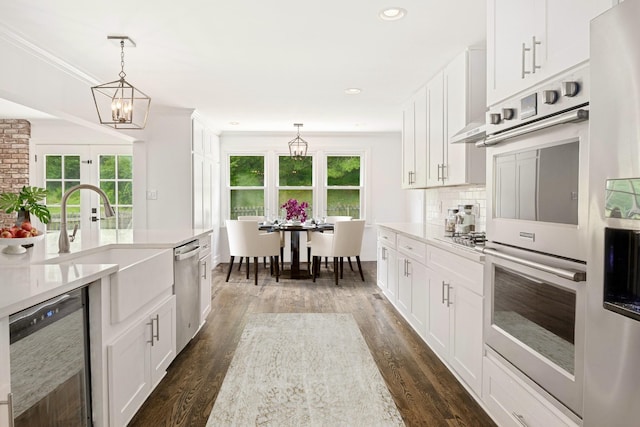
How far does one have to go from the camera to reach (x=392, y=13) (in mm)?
2646

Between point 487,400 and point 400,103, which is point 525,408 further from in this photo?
point 400,103

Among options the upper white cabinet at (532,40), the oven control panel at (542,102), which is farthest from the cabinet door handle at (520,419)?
the upper white cabinet at (532,40)

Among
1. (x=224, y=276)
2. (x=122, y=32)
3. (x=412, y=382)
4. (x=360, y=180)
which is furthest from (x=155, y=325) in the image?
(x=360, y=180)

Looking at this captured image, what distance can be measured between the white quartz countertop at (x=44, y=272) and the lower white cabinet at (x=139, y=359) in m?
0.37

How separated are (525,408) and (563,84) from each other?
132 centimetres

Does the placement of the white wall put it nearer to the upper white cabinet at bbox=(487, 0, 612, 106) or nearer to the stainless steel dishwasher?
the stainless steel dishwasher

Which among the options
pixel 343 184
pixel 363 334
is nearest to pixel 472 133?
pixel 363 334

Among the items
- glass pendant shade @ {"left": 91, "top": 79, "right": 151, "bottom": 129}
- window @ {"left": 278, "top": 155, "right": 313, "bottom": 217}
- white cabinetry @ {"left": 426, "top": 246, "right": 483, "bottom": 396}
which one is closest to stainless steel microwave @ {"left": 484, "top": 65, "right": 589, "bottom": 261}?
white cabinetry @ {"left": 426, "top": 246, "right": 483, "bottom": 396}

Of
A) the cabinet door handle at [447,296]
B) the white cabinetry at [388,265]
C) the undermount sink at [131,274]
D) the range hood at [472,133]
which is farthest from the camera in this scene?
the white cabinetry at [388,265]

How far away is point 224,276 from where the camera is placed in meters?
6.16

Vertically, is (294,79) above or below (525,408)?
above

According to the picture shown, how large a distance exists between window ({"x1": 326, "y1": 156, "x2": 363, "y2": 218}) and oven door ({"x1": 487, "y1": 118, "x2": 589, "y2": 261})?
17.9ft

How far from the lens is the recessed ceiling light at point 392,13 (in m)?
2.60

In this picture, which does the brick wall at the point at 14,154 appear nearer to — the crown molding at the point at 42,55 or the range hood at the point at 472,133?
the crown molding at the point at 42,55
